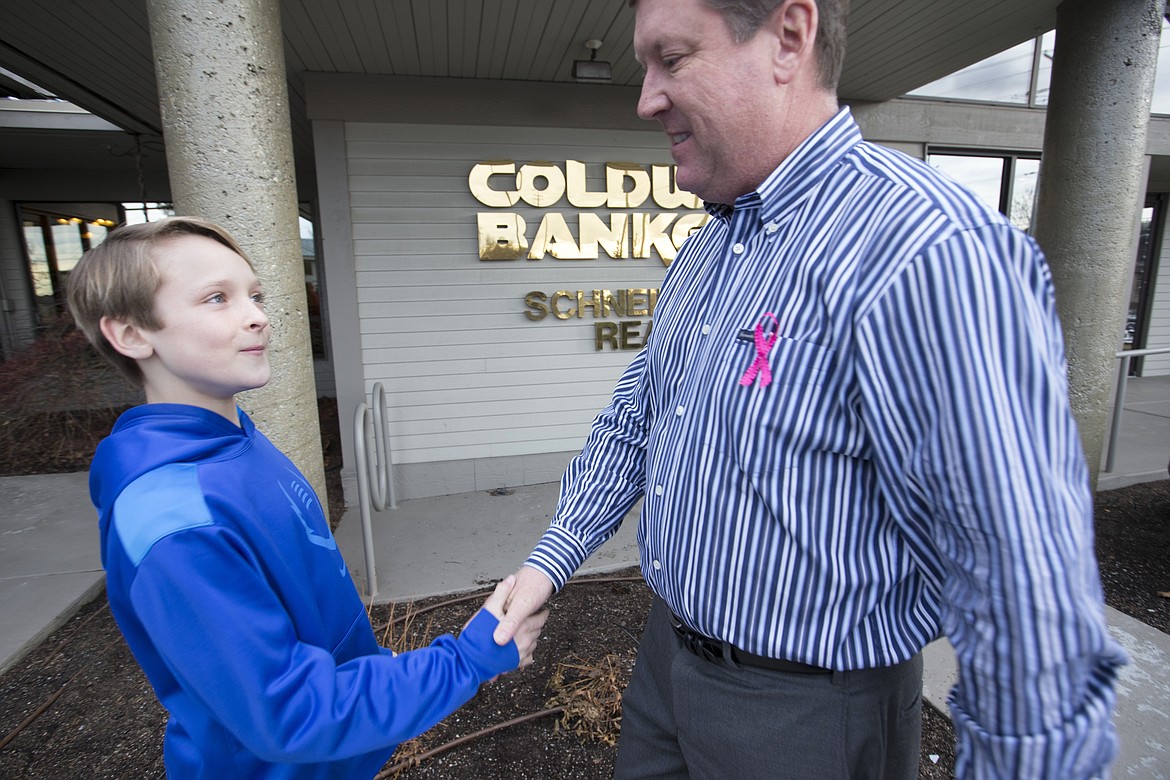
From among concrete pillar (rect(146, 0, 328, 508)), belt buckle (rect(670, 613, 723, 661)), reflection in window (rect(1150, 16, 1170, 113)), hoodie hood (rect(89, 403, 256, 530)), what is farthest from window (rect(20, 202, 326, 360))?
reflection in window (rect(1150, 16, 1170, 113))

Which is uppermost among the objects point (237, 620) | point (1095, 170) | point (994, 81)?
point (994, 81)

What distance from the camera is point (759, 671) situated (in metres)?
1.10

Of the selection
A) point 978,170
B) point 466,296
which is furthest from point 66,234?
point 978,170

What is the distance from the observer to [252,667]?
3.01ft

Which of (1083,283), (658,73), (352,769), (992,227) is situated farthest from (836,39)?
(1083,283)

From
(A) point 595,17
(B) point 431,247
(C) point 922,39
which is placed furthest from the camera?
(B) point 431,247

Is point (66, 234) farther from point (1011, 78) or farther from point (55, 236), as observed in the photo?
point (1011, 78)

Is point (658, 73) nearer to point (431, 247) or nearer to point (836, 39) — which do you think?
point (836, 39)

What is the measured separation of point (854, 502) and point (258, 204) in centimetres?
240

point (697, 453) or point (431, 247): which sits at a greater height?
point (431, 247)

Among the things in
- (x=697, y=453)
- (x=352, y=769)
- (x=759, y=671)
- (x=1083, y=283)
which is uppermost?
(x=1083, y=283)

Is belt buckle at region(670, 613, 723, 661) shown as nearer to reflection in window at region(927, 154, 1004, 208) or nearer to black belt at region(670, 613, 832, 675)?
black belt at region(670, 613, 832, 675)

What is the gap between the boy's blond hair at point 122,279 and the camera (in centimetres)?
107

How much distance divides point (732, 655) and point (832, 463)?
0.42m
